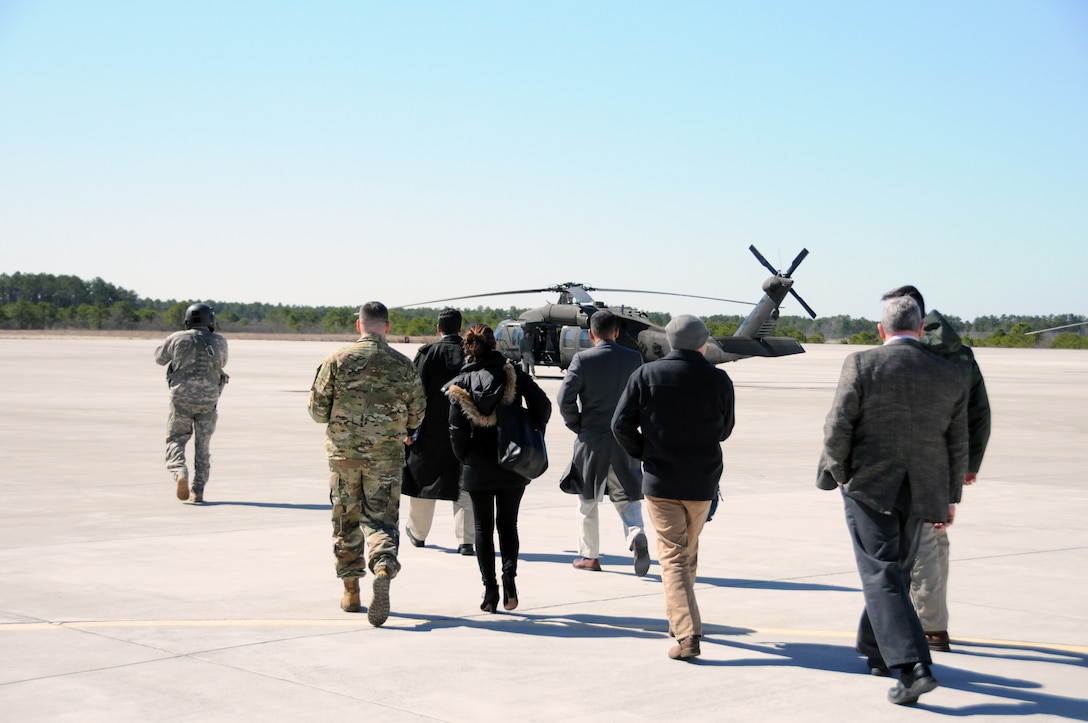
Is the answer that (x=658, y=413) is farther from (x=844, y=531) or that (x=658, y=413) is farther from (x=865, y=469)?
(x=844, y=531)

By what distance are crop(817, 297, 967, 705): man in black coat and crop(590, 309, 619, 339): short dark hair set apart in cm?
314

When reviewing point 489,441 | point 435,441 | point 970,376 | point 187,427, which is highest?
point 970,376

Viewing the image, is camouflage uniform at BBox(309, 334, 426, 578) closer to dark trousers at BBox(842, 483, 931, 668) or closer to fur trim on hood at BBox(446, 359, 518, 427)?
fur trim on hood at BBox(446, 359, 518, 427)

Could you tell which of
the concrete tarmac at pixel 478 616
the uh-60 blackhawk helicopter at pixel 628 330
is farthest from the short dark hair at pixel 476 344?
the uh-60 blackhawk helicopter at pixel 628 330

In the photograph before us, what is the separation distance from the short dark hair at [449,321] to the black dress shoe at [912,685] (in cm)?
461

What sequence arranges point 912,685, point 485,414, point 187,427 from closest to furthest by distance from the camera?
1. point 912,685
2. point 485,414
3. point 187,427

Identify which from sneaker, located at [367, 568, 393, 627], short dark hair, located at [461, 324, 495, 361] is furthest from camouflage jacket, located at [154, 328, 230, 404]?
sneaker, located at [367, 568, 393, 627]

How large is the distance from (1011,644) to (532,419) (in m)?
3.17

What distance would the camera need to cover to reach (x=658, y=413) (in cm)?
702

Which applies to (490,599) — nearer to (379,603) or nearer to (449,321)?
(379,603)

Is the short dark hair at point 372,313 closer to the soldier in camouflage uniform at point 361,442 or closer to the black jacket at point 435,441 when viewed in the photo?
the soldier in camouflage uniform at point 361,442

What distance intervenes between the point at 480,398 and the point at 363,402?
794 millimetres

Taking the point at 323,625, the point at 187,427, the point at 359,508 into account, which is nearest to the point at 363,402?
the point at 359,508

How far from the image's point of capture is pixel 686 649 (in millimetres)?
6504
